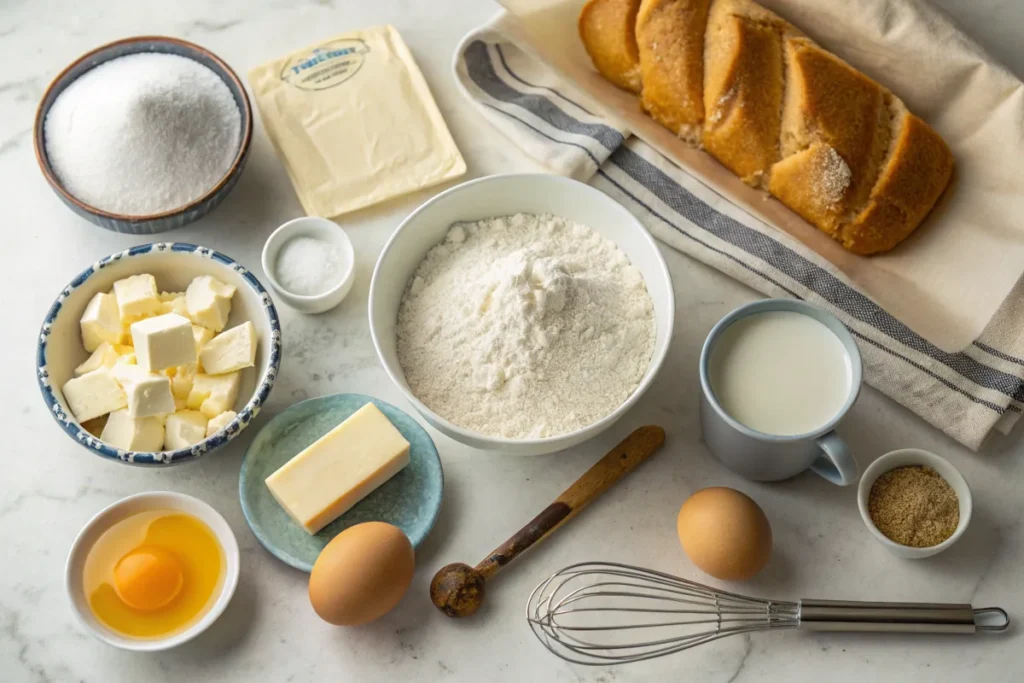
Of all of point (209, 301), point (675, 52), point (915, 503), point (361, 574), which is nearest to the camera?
point (361, 574)

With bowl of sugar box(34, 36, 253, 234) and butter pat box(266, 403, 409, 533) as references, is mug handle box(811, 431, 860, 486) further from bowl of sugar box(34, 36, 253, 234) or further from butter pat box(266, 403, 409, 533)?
bowl of sugar box(34, 36, 253, 234)

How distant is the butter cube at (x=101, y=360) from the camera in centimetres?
142

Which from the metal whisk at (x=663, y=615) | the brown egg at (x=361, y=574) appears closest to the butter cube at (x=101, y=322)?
the brown egg at (x=361, y=574)

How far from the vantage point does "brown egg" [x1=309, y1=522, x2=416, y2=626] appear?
1.24m

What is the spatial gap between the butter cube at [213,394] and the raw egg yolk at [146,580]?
0.71 feet

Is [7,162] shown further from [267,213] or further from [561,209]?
[561,209]

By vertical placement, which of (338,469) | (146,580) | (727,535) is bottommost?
(146,580)

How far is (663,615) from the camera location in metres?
1.36

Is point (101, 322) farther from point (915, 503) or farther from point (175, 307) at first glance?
point (915, 503)

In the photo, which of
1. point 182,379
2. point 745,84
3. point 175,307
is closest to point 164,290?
point 175,307

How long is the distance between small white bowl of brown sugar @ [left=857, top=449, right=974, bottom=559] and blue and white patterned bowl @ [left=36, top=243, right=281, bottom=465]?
2.85ft

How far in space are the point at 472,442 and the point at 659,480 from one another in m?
A: 0.31

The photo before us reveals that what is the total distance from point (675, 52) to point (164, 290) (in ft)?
2.94

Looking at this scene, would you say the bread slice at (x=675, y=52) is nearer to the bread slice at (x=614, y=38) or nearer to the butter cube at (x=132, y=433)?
the bread slice at (x=614, y=38)
